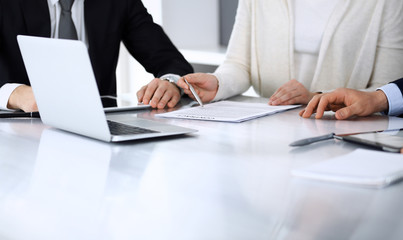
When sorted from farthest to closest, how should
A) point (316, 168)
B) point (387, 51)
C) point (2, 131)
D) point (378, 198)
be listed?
point (387, 51) < point (2, 131) < point (316, 168) < point (378, 198)

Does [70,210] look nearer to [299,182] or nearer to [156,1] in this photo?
[299,182]

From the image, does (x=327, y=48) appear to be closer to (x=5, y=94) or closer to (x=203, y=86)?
(x=203, y=86)

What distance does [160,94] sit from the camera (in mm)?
1775

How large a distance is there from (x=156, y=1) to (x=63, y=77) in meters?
2.72

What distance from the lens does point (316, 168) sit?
37.4 inches

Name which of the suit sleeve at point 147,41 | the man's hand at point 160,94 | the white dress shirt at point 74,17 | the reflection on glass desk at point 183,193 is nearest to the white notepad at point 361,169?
the reflection on glass desk at point 183,193

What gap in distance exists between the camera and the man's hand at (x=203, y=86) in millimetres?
1849

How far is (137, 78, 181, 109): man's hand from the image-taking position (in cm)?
175

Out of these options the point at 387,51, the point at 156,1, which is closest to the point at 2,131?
the point at 387,51

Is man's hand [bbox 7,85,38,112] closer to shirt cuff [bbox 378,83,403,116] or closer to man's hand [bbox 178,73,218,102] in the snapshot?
man's hand [bbox 178,73,218,102]

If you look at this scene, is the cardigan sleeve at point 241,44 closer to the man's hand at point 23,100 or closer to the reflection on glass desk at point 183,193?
the man's hand at point 23,100

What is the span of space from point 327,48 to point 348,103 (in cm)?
63

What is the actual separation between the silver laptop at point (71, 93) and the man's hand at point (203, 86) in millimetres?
469

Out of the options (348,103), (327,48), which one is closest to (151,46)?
(327,48)
